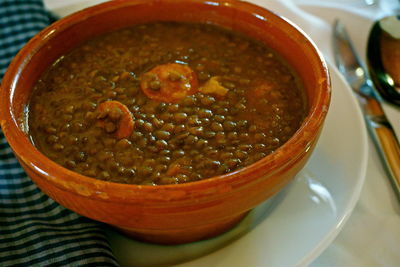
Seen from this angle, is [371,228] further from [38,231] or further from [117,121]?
[38,231]

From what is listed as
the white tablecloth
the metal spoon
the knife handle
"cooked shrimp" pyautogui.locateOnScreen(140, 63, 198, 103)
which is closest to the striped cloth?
"cooked shrimp" pyautogui.locateOnScreen(140, 63, 198, 103)

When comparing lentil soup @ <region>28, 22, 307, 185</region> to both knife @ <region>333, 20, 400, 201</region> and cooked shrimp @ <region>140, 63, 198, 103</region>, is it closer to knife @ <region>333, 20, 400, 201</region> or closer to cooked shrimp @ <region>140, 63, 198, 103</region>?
cooked shrimp @ <region>140, 63, 198, 103</region>

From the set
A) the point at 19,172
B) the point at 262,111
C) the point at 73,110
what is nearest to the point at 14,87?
the point at 73,110

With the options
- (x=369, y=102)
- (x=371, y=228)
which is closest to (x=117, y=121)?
(x=371, y=228)

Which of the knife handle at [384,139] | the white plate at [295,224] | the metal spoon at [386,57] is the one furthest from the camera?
the metal spoon at [386,57]

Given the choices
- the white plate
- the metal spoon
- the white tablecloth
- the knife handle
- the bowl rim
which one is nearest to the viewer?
the bowl rim

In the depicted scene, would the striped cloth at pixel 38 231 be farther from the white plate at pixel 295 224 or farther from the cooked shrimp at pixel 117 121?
the cooked shrimp at pixel 117 121

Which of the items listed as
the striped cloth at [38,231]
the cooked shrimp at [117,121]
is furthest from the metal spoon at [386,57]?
the striped cloth at [38,231]
